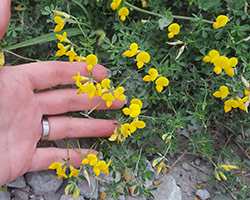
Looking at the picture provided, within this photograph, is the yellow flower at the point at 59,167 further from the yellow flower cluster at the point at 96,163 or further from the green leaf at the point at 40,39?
the green leaf at the point at 40,39

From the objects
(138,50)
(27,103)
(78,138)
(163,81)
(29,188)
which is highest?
(138,50)

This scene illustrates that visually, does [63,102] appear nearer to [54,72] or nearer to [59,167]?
[54,72]

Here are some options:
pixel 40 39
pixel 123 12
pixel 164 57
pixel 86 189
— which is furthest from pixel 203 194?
pixel 40 39

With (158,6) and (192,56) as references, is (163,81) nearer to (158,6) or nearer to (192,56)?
(192,56)

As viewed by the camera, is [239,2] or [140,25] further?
[140,25]

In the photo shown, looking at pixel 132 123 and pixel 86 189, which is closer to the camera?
pixel 132 123

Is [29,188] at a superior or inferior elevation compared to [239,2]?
inferior

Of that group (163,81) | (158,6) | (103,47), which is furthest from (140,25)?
(163,81)
